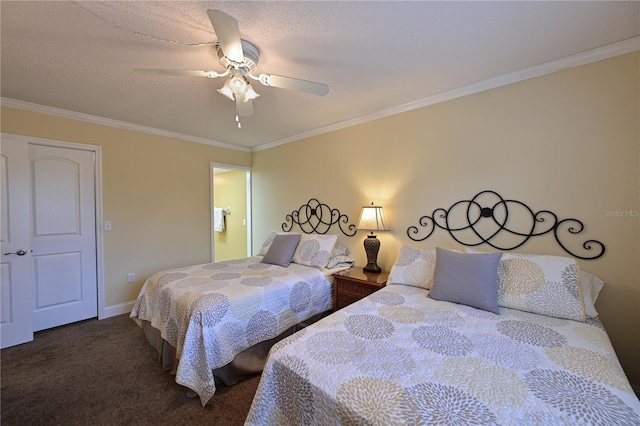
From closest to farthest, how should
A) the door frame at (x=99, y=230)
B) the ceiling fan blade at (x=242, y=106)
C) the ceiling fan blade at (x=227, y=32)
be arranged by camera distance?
the ceiling fan blade at (x=227, y=32) < the ceiling fan blade at (x=242, y=106) < the door frame at (x=99, y=230)

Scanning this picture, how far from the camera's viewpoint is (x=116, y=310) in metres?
3.14

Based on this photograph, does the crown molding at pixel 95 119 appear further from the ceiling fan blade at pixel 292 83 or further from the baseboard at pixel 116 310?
the ceiling fan blade at pixel 292 83

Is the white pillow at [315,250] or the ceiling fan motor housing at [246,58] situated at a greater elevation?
the ceiling fan motor housing at [246,58]

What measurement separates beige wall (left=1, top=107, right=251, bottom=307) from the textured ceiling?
0.40 metres

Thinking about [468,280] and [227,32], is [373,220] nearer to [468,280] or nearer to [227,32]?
[468,280]

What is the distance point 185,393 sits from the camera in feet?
5.98

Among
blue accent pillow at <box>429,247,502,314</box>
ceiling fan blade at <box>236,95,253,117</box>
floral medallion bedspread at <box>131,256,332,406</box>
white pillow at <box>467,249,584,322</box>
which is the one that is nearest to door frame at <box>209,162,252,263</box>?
floral medallion bedspread at <box>131,256,332,406</box>

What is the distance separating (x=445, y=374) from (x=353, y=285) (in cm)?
144

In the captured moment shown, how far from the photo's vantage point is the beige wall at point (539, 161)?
1.68m

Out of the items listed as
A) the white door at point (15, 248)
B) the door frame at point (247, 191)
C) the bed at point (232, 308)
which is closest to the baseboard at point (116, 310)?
the white door at point (15, 248)

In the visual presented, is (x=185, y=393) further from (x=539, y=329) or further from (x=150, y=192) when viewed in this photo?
(x=150, y=192)

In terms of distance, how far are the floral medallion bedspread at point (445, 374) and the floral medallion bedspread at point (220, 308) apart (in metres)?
0.75

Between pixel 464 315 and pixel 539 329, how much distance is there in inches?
13.9

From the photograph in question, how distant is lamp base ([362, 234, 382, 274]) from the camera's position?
2.68m
